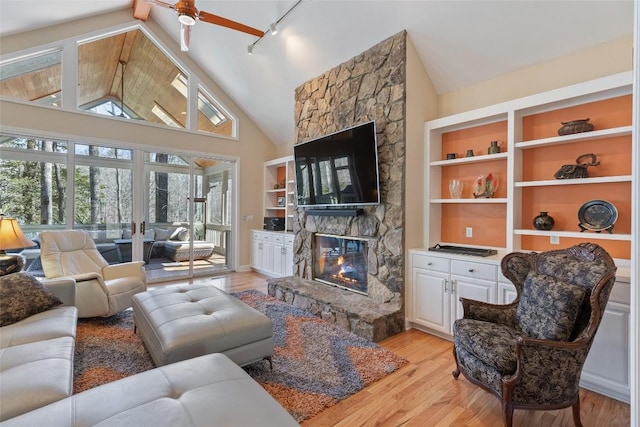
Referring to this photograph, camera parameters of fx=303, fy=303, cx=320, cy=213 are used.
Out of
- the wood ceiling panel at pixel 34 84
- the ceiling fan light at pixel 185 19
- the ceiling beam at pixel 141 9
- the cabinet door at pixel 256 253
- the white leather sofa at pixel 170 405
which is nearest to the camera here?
the white leather sofa at pixel 170 405

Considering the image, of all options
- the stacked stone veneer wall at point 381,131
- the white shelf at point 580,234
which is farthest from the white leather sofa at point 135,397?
the white shelf at point 580,234

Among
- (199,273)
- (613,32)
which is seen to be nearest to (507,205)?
(613,32)

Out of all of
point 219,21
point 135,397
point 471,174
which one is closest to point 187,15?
point 219,21

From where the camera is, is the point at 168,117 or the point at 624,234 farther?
the point at 168,117

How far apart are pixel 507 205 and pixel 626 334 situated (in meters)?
1.28

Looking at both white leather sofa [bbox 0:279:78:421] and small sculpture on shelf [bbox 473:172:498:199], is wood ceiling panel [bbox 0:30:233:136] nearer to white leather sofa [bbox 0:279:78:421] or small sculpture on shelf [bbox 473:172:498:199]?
white leather sofa [bbox 0:279:78:421]

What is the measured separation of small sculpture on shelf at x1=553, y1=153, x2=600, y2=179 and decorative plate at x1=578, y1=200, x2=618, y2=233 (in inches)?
9.8

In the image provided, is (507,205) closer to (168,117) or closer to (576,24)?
(576,24)

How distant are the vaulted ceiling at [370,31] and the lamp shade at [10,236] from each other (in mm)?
2514

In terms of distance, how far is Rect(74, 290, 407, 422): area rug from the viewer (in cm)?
210

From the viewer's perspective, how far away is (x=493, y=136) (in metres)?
3.21

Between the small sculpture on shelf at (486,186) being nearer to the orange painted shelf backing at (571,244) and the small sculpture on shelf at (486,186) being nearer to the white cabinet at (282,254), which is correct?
the orange painted shelf backing at (571,244)

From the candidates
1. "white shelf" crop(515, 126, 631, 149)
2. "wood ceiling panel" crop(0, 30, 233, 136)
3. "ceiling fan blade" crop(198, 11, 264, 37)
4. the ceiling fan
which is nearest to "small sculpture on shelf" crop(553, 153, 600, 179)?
"white shelf" crop(515, 126, 631, 149)

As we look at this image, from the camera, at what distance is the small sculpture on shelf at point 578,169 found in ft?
8.36
